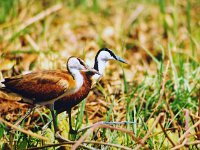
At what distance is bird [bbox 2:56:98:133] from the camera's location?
8.25 ft

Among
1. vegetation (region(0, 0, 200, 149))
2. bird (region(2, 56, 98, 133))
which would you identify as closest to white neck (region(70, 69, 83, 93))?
bird (region(2, 56, 98, 133))

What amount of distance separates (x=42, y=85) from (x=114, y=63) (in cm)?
236

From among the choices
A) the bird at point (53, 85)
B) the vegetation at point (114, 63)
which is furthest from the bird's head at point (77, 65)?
the vegetation at point (114, 63)

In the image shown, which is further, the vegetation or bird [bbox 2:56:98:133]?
the vegetation

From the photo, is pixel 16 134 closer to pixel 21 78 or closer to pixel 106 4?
pixel 21 78

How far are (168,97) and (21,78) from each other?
150cm

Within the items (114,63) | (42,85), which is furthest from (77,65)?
(114,63)

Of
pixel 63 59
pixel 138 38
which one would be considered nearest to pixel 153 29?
pixel 138 38

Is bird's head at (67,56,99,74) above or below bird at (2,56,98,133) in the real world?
above

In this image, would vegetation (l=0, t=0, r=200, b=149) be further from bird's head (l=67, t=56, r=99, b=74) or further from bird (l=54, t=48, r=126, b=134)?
bird's head (l=67, t=56, r=99, b=74)

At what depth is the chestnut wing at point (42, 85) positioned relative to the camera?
2.52m

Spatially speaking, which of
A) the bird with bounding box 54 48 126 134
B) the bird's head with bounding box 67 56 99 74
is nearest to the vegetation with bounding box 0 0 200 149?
the bird with bounding box 54 48 126 134

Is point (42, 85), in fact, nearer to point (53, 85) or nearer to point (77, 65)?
point (53, 85)

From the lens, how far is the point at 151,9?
6.46m
